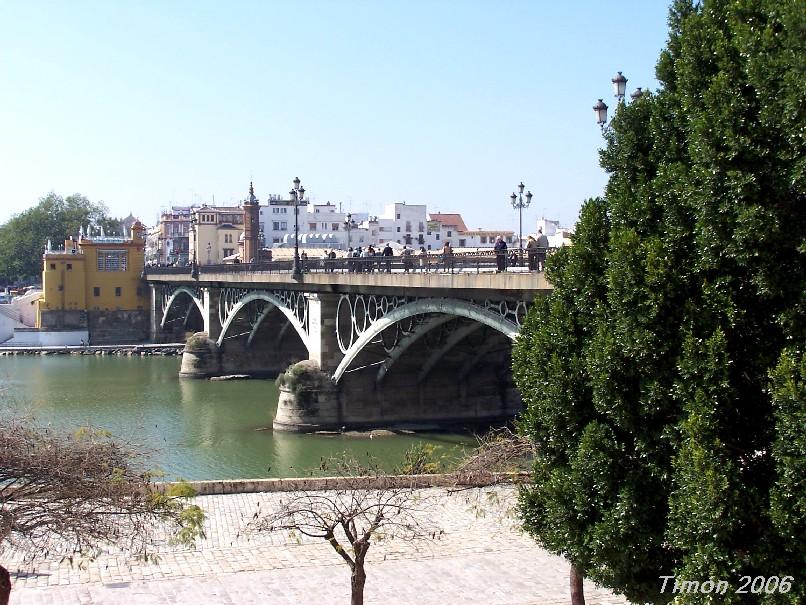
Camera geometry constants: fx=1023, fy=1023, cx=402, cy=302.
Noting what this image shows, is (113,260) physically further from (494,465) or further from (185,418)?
(494,465)

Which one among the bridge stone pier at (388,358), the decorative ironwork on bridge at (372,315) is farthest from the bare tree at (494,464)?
the bridge stone pier at (388,358)

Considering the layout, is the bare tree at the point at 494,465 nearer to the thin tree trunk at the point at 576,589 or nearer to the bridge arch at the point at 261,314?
the thin tree trunk at the point at 576,589

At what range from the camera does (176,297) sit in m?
62.4

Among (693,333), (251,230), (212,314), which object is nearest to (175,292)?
(212,314)

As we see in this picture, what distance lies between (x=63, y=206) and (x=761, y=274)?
9394cm

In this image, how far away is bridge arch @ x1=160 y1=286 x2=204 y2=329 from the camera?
54.8 m

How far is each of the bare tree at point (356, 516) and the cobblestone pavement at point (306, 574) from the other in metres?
0.35

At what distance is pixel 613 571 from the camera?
809 centimetres

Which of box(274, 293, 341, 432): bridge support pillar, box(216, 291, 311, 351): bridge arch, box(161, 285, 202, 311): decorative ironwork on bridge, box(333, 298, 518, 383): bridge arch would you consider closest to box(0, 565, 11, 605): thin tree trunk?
box(333, 298, 518, 383): bridge arch

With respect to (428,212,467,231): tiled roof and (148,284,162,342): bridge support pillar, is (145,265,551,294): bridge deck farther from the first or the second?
(428,212,467,231): tiled roof

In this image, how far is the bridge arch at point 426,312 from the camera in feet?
70.9

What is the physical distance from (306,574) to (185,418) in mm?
22533

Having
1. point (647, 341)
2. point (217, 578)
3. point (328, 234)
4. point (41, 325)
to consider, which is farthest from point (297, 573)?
point (328, 234)

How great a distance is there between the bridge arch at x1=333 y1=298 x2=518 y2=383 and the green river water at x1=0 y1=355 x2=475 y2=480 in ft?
8.17
